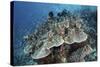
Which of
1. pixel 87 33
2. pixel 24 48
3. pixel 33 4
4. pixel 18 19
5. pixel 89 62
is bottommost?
pixel 89 62

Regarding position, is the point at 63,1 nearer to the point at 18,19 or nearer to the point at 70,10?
the point at 70,10

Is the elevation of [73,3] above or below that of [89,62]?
above

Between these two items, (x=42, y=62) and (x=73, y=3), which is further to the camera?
(x=73, y=3)
